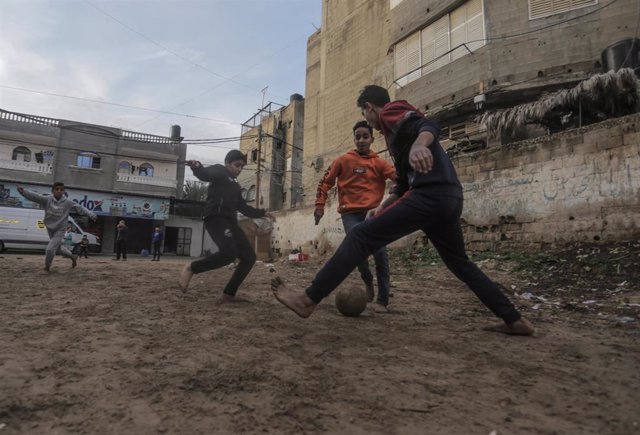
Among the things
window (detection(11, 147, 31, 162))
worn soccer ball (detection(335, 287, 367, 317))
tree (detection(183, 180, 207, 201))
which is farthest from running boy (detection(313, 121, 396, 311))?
tree (detection(183, 180, 207, 201))

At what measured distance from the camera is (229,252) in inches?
156

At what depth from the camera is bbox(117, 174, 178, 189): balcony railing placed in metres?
25.3

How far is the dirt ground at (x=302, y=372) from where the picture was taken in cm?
135

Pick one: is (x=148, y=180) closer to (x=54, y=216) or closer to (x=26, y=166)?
(x=26, y=166)

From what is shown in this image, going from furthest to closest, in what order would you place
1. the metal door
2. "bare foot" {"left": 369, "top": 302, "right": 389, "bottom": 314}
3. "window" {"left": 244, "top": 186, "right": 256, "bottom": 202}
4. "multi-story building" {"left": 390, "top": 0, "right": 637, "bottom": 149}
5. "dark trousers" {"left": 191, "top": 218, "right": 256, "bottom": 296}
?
"window" {"left": 244, "top": 186, "right": 256, "bottom": 202} < the metal door < "multi-story building" {"left": 390, "top": 0, "right": 637, "bottom": 149} < "dark trousers" {"left": 191, "top": 218, "right": 256, "bottom": 296} < "bare foot" {"left": 369, "top": 302, "right": 389, "bottom": 314}

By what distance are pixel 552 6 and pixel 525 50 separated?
4.40 feet

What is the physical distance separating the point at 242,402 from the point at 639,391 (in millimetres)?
1681

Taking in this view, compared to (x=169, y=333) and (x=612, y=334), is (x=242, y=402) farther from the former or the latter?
(x=612, y=334)

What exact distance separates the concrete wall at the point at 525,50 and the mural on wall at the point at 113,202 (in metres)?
20.0

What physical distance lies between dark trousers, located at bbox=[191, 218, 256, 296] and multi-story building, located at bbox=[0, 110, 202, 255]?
22.0 metres

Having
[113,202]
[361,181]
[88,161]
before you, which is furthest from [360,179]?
[88,161]

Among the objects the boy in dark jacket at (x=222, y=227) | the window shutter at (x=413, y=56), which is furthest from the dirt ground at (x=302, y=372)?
the window shutter at (x=413, y=56)

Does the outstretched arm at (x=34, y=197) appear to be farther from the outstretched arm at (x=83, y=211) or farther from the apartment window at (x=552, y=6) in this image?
the apartment window at (x=552, y=6)

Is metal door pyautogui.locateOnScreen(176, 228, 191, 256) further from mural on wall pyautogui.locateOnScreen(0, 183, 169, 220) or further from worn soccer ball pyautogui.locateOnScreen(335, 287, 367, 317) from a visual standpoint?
worn soccer ball pyautogui.locateOnScreen(335, 287, 367, 317)
